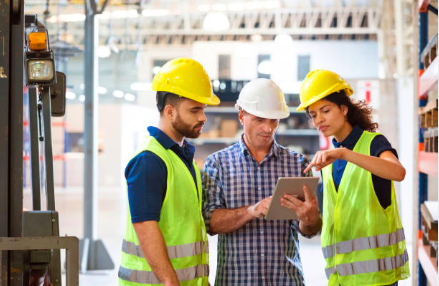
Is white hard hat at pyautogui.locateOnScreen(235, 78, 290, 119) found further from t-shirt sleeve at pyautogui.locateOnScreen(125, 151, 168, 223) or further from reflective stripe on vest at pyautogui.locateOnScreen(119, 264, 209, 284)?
reflective stripe on vest at pyautogui.locateOnScreen(119, 264, 209, 284)

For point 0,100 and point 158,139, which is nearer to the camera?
point 0,100

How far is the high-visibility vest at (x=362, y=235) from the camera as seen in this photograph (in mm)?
3260

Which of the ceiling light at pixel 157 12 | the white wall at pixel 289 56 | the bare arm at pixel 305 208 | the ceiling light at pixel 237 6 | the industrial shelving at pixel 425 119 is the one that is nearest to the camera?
the bare arm at pixel 305 208

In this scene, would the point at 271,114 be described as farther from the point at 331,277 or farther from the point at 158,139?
the point at 331,277

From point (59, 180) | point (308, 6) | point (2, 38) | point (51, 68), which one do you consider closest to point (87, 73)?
point (51, 68)

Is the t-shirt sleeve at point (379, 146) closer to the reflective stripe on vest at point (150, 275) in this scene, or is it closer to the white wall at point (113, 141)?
the reflective stripe on vest at point (150, 275)

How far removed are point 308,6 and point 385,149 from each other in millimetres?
19550

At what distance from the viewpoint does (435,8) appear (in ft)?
18.6

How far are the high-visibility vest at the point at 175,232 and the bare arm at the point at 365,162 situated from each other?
24.9 inches

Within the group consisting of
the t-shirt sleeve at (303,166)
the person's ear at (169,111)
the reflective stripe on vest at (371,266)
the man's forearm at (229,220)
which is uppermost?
the person's ear at (169,111)

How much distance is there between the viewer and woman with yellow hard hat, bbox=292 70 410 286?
3.26 m

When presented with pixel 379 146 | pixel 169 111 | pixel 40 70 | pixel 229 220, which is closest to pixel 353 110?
pixel 379 146

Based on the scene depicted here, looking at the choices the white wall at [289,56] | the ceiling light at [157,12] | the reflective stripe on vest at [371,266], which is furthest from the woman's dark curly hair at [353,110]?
the ceiling light at [157,12]

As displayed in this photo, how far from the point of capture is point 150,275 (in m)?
2.80
